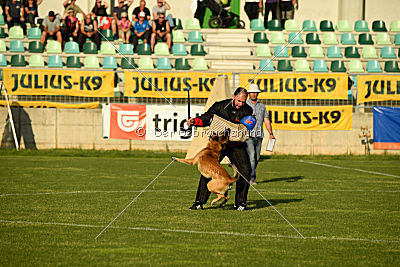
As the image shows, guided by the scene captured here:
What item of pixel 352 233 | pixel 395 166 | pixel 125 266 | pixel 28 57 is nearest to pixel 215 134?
pixel 352 233

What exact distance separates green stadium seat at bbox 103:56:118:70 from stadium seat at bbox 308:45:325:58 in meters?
8.22

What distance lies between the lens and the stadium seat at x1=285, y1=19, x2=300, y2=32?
30938 mm

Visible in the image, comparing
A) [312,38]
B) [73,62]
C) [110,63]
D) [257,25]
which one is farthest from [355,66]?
[73,62]

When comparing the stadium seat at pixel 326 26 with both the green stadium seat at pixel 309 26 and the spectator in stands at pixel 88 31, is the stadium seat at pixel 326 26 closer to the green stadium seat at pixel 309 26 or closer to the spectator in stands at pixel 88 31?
the green stadium seat at pixel 309 26

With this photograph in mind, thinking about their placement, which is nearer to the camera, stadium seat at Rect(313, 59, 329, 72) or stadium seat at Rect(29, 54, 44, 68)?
stadium seat at Rect(29, 54, 44, 68)

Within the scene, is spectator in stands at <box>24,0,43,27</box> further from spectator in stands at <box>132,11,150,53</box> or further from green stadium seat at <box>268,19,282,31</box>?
green stadium seat at <box>268,19,282,31</box>

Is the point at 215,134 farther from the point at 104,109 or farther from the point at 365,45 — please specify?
the point at 365,45

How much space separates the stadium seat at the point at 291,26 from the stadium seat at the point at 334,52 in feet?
8.21

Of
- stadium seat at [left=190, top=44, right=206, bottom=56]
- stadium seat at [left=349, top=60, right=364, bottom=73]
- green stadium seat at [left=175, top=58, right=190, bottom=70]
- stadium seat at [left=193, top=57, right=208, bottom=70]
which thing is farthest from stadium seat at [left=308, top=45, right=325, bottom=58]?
green stadium seat at [left=175, top=58, right=190, bottom=70]

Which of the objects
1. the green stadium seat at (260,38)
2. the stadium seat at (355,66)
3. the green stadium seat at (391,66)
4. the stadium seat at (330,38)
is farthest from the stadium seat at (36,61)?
the green stadium seat at (391,66)

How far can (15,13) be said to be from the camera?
30.1 meters

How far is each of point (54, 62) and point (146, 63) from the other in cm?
365

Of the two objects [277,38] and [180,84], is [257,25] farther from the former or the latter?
[180,84]

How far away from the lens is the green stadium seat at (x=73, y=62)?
2684 centimetres
